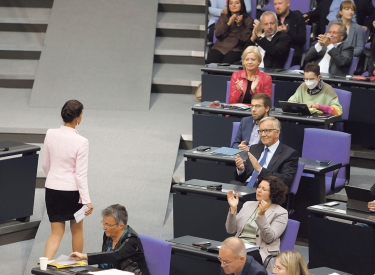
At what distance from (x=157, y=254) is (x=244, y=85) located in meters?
2.95

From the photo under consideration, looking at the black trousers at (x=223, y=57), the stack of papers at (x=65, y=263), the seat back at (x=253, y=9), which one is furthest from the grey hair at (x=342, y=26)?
the stack of papers at (x=65, y=263)

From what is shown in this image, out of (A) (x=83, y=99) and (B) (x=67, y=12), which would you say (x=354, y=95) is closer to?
(A) (x=83, y=99)

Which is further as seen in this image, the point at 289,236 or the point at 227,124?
the point at 227,124

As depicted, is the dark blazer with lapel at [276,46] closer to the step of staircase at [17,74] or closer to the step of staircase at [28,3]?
the step of staircase at [17,74]

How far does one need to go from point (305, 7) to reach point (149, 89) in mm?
2049

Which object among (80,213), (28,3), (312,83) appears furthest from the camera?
(28,3)

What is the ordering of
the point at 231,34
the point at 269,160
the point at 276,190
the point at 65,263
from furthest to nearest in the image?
the point at 231,34
the point at 269,160
the point at 276,190
the point at 65,263

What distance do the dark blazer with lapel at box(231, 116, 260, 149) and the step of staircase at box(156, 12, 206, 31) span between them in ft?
10.9

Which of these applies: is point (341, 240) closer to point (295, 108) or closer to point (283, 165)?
point (283, 165)

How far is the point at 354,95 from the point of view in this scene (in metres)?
7.41

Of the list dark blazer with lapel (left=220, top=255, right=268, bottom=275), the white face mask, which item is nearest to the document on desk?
dark blazer with lapel (left=220, top=255, right=268, bottom=275)

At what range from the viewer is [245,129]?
21.1ft

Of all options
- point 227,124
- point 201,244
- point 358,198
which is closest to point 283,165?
point 358,198

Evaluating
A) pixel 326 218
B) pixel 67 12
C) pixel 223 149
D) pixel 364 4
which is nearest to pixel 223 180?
pixel 223 149
